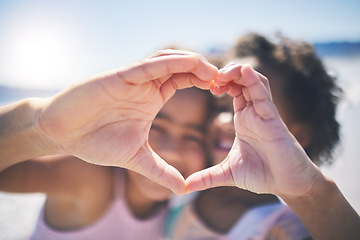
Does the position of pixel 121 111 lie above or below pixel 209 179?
above

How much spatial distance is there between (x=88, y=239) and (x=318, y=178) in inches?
45.2

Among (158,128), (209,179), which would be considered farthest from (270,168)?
(158,128)

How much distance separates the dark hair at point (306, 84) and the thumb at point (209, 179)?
0.79 meters

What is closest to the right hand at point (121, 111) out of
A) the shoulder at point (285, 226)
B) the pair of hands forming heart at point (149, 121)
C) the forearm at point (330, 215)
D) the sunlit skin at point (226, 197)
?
the pair of hands forming heart at point (149, 121)

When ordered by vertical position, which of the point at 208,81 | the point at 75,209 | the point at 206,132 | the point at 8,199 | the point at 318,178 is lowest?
the point at 8,199

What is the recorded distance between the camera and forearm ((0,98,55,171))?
58 centimetres

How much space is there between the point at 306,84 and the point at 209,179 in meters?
1.04

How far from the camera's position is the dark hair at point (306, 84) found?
129cm

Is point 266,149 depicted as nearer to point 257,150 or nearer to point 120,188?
point 257,150

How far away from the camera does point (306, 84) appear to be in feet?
4.35

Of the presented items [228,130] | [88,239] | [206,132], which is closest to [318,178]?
[228,130]

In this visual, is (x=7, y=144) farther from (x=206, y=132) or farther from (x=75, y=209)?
(x=206, y=132)

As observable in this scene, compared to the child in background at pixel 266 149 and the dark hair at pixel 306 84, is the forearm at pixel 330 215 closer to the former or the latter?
the child in background at pixel 266 149

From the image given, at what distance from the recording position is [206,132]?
51.0 inches
